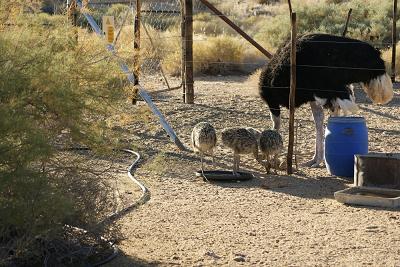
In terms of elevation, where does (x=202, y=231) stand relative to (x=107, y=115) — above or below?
below

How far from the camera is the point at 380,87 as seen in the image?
1157cm

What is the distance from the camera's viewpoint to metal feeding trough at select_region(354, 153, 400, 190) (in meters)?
9.91

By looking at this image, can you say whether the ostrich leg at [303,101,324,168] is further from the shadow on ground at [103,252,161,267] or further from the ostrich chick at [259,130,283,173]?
the shadow on ground at [103,252,161,267]

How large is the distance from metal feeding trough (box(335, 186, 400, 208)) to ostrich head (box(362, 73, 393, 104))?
2.24 meters

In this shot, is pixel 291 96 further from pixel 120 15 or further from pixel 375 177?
pixel 120 15

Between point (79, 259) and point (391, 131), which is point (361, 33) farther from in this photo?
point (79, 259)

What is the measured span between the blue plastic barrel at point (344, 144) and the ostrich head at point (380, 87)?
766 mm

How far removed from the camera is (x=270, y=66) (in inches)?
471

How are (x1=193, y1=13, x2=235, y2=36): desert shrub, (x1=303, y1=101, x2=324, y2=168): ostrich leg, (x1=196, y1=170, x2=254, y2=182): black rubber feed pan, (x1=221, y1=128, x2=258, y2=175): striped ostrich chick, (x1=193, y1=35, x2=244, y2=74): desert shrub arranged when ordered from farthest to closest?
(x1=193, y1=13, x2=235, y2=36): desert shrub < (x1=193, y1=35, x2=244, y2=74): desert shrub < (x1=303, y1=101, x2=324, y2=168): ostrich leg < (x1=221, y1=128, x2=258, y2=175): striped ostrich chick < (x1=196, y1=170, x2=254, y2=182): black rubber feed pan

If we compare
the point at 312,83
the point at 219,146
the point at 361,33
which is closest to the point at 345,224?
the point at 312,83

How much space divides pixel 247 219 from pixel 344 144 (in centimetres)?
270

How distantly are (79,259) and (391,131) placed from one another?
27.4 feet

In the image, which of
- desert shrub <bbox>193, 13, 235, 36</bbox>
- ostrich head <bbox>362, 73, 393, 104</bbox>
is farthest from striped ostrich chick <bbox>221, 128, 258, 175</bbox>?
desert shrub <bbox>193, 13, 235, 36</bbox>

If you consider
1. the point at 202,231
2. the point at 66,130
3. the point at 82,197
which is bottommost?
the point at 202,231
